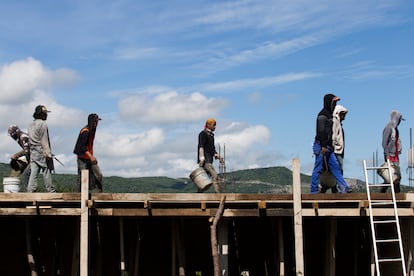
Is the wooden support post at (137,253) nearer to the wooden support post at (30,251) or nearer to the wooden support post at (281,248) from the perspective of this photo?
the wooden support post at (30,251)

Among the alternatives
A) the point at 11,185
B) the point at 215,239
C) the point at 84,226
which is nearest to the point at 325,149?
the point at 215,239

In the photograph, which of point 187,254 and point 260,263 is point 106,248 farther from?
point 260,263

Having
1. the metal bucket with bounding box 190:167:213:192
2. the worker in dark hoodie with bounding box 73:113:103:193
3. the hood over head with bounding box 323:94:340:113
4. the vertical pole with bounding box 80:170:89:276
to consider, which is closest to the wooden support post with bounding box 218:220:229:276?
the metal bucket with bounding box 190:167:213:192

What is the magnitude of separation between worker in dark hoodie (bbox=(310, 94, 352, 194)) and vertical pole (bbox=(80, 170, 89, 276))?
3674 millimetres

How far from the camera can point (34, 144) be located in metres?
11.7

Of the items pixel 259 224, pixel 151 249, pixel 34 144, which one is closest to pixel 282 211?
pixel 259 224

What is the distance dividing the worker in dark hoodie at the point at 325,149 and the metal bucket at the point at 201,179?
1727 mm

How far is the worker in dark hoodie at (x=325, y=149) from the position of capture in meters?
11.6

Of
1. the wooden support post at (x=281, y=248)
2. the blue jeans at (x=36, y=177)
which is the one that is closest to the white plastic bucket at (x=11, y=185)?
the blue jeans at (x=36, y=177)

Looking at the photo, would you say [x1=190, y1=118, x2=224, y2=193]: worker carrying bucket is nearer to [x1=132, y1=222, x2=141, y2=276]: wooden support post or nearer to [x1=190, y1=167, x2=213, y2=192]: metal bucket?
[x1=190, y1=167, x2=213, y2=192]: metal bucket

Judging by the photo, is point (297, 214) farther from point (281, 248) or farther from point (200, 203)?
point (200, 203)

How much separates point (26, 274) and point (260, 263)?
406 centimetres

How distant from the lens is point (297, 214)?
10.2 meters

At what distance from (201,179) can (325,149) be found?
6.98 feet
